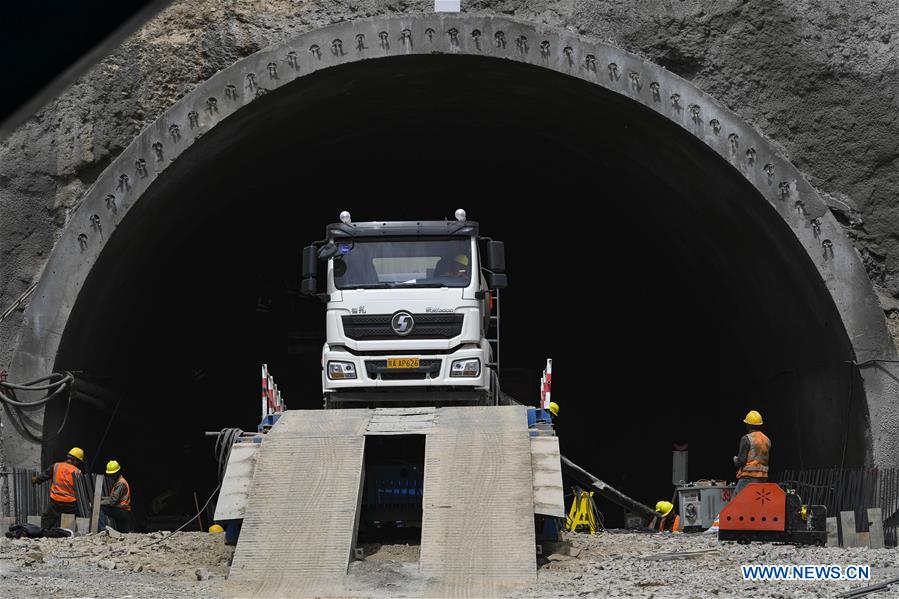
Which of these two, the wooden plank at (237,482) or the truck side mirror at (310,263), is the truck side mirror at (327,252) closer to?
the truck side mirror at (310,263)

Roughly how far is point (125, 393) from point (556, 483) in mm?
10165

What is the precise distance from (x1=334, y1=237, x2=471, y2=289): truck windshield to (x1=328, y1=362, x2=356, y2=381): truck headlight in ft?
3.24

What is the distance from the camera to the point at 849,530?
1370 centimetres

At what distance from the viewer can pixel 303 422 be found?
44.3ft

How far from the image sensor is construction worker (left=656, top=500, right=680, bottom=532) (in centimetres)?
1742

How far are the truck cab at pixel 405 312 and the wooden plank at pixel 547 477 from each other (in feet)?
7.19

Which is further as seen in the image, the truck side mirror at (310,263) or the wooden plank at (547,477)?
the truck side mirror at (310,263)

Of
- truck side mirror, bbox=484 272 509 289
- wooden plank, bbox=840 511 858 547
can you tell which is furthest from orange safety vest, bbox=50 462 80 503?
wooden plank, bbox=840 511 858 547

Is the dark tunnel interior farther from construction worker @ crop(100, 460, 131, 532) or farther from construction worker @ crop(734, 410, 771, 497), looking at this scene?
construction worker @ crop(734, 410, 771, 497)

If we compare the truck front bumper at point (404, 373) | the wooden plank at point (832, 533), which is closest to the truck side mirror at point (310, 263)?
the truck front bumper at point (404, 373)

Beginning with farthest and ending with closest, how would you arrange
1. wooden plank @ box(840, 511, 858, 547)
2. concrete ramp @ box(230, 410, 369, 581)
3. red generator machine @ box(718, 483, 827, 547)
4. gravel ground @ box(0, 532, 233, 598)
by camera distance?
wooden plank @ box(840, 511, 858, 547) → red generator machine @ box(718, 483, 827, 547) → concrete ramp @ box(230, 410, 369, 581) → gravel ground @ box(0, 532, 233, 598)

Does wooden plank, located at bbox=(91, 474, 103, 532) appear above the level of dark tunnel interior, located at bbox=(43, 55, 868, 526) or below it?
below

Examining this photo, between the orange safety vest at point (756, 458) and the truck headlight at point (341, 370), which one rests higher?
the truck headlight at point (341, 370)

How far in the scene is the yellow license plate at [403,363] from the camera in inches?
572
